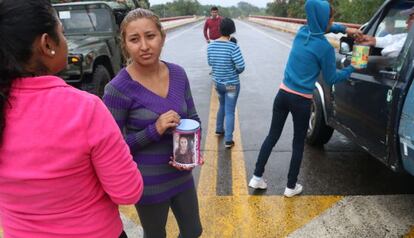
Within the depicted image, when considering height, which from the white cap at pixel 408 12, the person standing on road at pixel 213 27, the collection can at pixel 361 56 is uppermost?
the white cap at pixel 408 12

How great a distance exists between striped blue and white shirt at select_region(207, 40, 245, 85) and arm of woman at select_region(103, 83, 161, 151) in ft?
9.81

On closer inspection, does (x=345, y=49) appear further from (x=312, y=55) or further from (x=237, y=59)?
(x=237, y=59)

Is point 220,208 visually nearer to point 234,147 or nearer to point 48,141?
point 234,147

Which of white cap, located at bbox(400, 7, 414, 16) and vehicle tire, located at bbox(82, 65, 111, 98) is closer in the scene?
white cap, located at bbox(400, 7, 414, 16)

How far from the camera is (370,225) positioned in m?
3.32

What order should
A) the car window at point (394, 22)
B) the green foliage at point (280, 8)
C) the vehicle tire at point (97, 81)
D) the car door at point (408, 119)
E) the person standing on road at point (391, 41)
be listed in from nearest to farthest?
1. the car door at point (408, 119)
2. the person standing on road at point (391, 41)
3. the car window at point (394, 22)
4. the vehicle tire at point (97, 81)
5. the green foliage at point (280, 8)

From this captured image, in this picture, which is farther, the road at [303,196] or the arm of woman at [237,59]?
the arm of woman at [237,59]

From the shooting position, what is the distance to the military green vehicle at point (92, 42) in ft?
21.0

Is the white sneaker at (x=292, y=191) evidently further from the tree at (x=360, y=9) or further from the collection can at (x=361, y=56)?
the tree at (x=360, y=9)

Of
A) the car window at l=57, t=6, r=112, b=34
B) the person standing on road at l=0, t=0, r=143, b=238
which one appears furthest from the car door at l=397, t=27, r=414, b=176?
the car window at l=57, t=6, r=112, b=34

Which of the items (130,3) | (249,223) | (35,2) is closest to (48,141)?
(35,2)

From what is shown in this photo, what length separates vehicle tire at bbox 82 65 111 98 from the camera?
6680mm

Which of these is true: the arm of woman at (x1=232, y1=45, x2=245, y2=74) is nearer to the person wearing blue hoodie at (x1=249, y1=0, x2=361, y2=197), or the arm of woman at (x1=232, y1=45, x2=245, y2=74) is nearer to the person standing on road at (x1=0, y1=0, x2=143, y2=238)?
the person wearing blue hoodie at (x1=249, y1=0, x2=361, y2=197)

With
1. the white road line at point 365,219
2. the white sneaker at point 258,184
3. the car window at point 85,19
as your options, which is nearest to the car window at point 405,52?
the white road line at point 365,219
